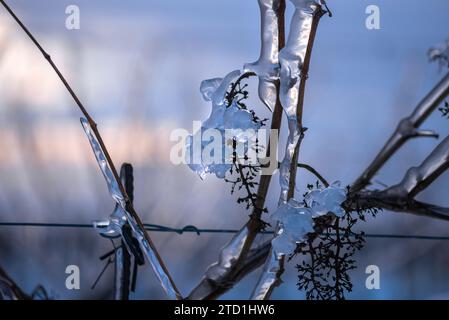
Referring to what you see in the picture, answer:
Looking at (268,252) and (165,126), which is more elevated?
(165,126)

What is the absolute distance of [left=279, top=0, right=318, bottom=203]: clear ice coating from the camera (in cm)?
94

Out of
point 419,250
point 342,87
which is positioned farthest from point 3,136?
point 419,250

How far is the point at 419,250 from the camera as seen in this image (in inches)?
48.2

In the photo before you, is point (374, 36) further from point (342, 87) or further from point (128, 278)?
point (128, 278)

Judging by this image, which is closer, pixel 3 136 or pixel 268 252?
pixel 268 252

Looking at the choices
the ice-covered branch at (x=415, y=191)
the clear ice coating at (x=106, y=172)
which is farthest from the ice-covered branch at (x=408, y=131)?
the clear ice coating at (x=106, y=172)

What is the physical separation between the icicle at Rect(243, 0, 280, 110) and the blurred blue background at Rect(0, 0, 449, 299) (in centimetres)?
19

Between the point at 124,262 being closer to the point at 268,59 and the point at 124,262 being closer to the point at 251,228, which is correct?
the point at 251,228

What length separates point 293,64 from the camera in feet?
3.13

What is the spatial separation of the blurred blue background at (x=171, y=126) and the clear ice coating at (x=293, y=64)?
27cm

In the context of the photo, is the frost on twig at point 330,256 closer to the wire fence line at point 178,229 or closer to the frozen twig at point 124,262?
the wire fence line at point 178,229

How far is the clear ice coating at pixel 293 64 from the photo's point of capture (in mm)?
944
